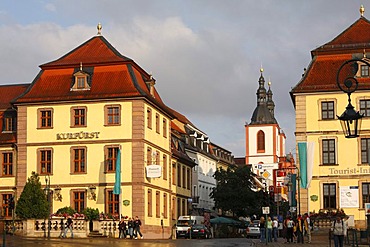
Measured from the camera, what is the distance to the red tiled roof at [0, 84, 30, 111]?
6544 centimetres

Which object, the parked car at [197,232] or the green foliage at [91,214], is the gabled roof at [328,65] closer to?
the parked car at [197,232]

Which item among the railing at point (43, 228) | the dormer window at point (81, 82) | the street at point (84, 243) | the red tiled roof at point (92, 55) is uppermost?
the red tiled roof at point (92, 55)

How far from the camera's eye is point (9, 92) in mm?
67125

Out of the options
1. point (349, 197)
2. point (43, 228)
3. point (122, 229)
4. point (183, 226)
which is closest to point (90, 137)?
point (122, 229)

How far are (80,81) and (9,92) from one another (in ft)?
35.9

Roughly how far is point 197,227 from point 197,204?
25.0 m

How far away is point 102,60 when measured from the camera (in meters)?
59.6

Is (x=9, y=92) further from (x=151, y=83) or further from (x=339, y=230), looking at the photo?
(x=339, y=230)

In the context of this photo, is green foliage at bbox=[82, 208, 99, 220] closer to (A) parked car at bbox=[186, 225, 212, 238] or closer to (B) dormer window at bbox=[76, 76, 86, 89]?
(A) parked car at bbox=[186, 225, 212, 238]

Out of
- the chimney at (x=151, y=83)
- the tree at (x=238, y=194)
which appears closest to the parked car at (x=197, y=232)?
the chimney at (x=151, y=83)

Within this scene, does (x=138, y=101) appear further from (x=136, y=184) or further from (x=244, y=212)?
(x=244, y=212)

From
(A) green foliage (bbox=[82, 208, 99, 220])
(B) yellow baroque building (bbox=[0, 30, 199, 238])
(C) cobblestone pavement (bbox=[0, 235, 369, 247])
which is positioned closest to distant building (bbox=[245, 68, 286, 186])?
(B) yellow baroque building (bbox=[0, 30, 199, 238])

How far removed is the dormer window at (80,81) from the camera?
2313 inches

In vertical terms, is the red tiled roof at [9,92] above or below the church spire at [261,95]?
below
